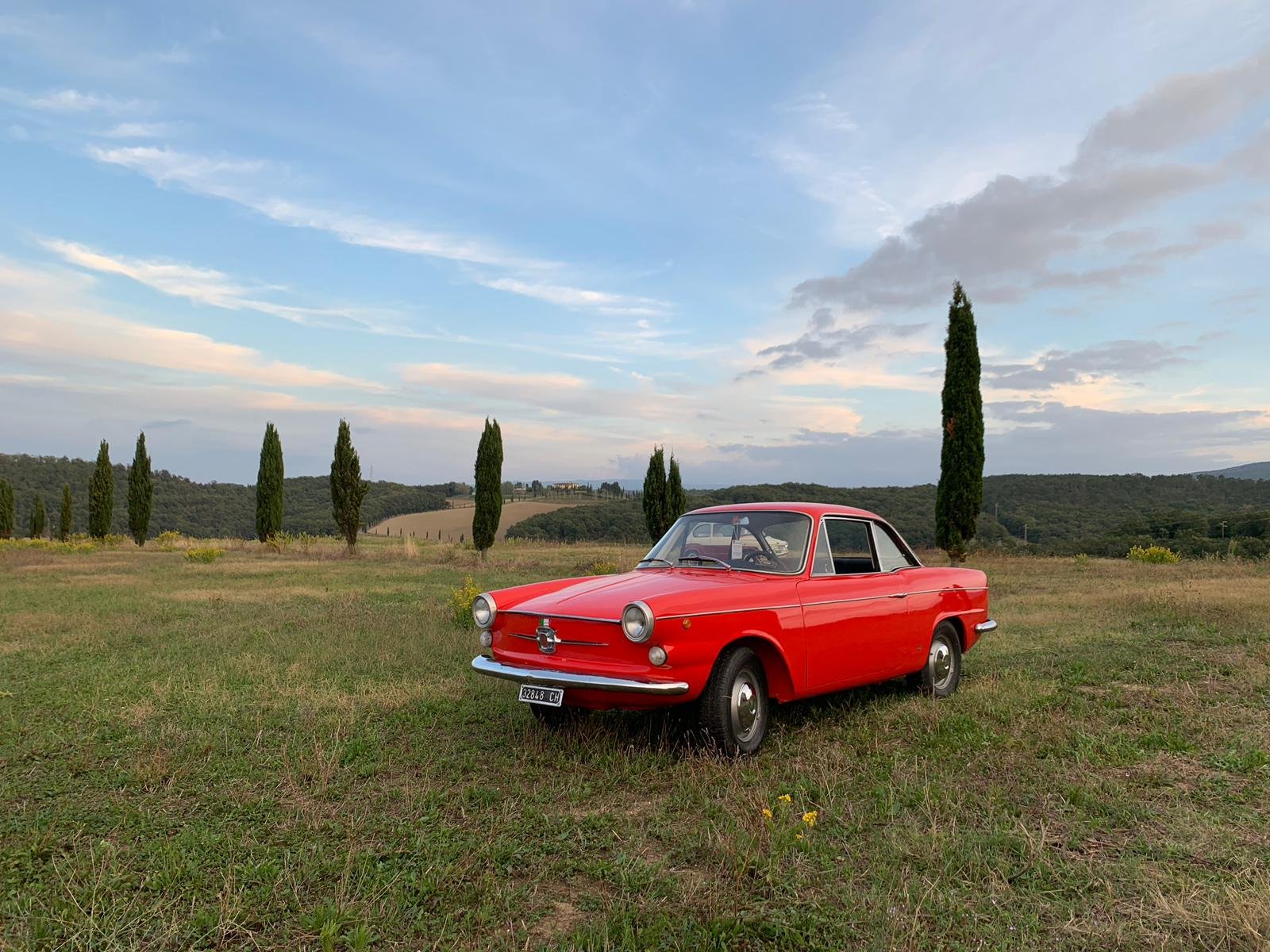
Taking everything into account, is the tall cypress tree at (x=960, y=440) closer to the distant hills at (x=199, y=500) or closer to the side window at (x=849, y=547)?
the side window at (x=849, y=547)

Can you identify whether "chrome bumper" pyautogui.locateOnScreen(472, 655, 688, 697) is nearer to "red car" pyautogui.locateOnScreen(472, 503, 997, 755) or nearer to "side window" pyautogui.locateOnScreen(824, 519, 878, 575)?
"red car" pyautogui.locateOnScreen(472, 503, 997, 755)

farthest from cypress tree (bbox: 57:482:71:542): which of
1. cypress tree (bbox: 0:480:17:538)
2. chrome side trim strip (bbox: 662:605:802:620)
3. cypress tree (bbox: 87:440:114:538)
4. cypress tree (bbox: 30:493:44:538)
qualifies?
chrome side trim strip (bbox: 662:605:802:620)

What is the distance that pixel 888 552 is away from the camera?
6555 millimetres

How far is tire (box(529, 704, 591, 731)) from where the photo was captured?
5672 mm

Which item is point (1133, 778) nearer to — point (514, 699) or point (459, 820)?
point (459, 820)

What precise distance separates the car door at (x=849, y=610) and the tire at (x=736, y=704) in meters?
0.44

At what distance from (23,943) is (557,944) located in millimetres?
1888

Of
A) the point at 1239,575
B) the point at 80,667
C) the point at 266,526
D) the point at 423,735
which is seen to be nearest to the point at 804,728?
the point at 423,735

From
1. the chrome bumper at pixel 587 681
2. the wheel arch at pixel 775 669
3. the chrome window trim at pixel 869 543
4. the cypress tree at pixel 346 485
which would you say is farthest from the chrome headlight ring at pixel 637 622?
the cypress tree at pixel 346 485

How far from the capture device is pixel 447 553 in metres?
26.7

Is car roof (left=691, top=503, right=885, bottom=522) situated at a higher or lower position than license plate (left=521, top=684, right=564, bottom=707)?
higher

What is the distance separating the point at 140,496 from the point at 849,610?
4170 centimetres

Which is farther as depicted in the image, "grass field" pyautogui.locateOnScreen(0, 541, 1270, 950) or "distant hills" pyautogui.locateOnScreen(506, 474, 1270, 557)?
"distant hills" pyautogui.locateOnScreen(506, 474, 1270, 557)

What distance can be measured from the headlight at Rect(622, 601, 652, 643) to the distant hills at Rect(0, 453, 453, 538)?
54255 mm
